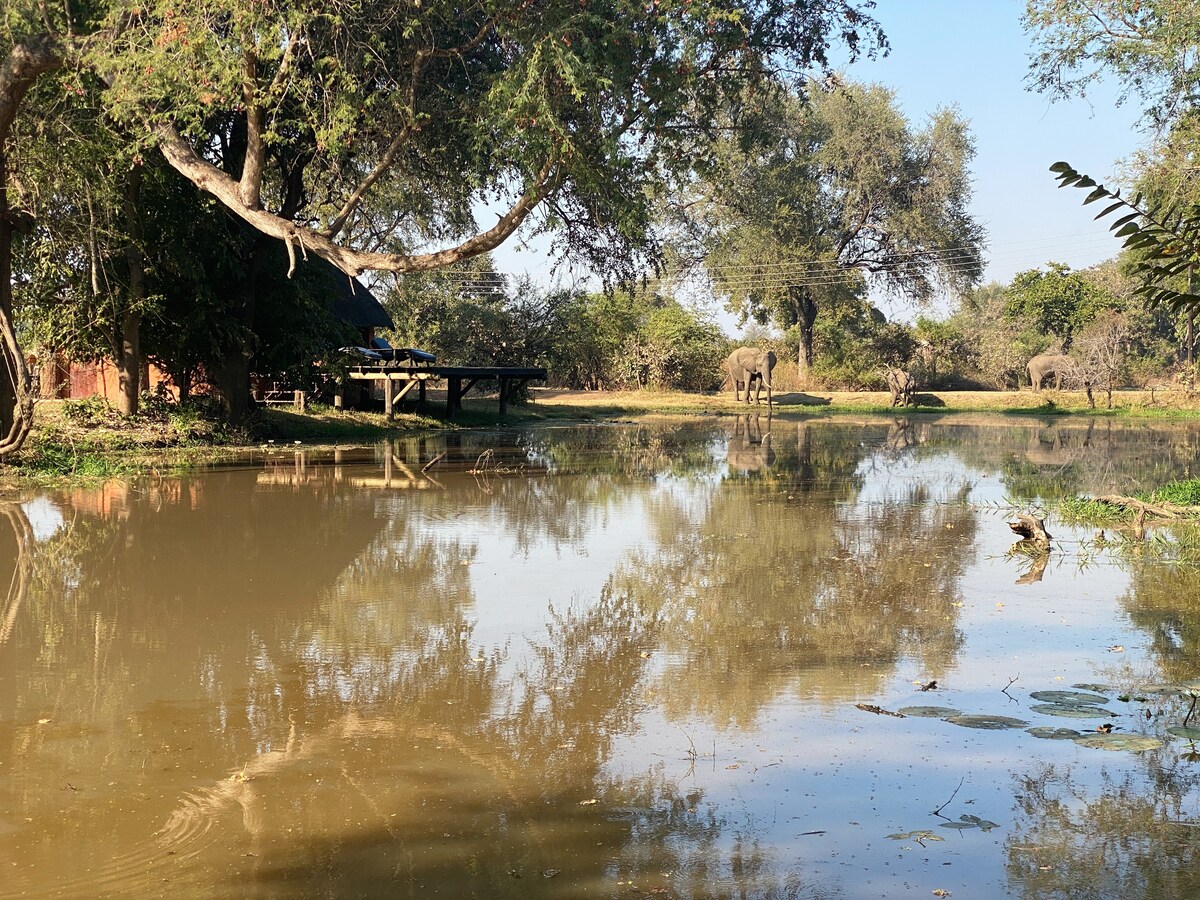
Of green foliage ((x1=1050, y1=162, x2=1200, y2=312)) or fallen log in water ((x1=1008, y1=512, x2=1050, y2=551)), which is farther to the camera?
fallen log in water ((x1=1008, y1=512, x2=1050, y2=551))

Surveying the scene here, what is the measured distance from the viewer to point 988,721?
550 cm

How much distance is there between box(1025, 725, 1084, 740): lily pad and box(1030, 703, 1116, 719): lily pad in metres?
0.22

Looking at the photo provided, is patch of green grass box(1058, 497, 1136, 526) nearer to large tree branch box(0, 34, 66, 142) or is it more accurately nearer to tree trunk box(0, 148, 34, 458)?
tree trunk box(0, 148, 34, 458)

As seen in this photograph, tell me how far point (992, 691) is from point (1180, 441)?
2193cm

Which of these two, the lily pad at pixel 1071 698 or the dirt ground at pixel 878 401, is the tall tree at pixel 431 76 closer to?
the lily pad at pixel 1071 698

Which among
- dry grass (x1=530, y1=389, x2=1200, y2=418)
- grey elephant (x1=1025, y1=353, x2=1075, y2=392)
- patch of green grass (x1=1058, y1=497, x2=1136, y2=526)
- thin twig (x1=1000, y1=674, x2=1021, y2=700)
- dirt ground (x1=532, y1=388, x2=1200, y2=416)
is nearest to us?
thin twig (x1=1000, y1=674, x2=1021, y2=700)

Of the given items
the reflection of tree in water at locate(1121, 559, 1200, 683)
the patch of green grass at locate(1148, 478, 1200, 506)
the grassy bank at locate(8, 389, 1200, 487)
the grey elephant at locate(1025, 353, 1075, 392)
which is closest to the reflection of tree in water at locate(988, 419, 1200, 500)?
the patch of green grass at locate(1148, 478, 1200, 506)

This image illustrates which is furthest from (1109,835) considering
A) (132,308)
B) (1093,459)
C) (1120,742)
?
(132,308)

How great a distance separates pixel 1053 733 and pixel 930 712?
57 centimetres

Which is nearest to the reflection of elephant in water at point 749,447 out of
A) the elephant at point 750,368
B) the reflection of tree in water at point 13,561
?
the elephant at point 750,368

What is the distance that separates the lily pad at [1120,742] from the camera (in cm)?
511

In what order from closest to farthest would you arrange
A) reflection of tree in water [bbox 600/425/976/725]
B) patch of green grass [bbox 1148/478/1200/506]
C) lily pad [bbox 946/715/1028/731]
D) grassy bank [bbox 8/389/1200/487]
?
lily pad [bbox 946/715/1028/731], reflection of tree in water [bbox 600/425/976/725], patch of green grass [bbox 1148/478/1200/506], grassy bank [bbox 8/389/1200/487]

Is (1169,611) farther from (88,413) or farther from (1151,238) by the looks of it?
(88,413)

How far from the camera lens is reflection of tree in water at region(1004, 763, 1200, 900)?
3.79m
